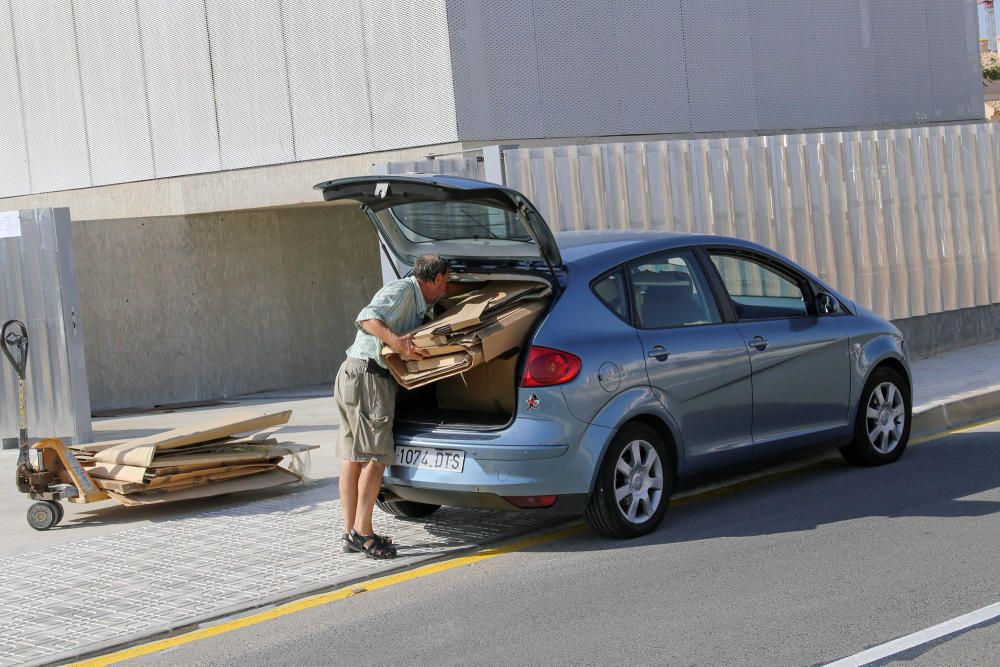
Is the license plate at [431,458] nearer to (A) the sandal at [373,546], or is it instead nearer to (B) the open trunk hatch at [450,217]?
(A) the sandal at [373,546]

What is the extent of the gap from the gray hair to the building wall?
759 cm

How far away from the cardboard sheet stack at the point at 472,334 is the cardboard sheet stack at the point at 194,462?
2.22 meters

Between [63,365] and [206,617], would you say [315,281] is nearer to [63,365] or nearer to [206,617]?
[63,365]

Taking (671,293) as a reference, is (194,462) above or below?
below

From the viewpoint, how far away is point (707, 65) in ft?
56.9

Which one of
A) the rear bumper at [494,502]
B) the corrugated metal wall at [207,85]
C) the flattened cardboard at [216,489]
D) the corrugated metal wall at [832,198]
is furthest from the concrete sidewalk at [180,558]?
the corrugated metal wall at [207,85]

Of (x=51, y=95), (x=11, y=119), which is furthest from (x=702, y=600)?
(x=11, y=119)

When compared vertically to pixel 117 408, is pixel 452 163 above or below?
above

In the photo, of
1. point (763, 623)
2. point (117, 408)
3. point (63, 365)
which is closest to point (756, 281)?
point (763, 623)

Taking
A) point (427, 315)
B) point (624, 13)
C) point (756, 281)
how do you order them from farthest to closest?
1. point (624, 13)
2. point (756, 281)
3. point (427, 315)

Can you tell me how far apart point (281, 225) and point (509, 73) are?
187 inches

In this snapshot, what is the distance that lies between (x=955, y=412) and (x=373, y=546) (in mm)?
5713

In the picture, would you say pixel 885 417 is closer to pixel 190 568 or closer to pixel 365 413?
pixel 365 413

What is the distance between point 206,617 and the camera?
6.25 m
